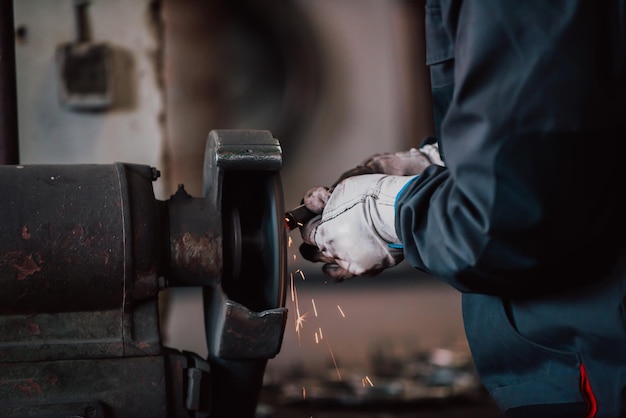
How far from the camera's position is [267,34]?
3848 mm

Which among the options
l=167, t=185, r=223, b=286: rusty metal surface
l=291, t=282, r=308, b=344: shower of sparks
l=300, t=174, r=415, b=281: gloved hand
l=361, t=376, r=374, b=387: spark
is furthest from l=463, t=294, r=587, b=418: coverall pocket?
l=291, t=282, r=308, b=344: shower of sparks

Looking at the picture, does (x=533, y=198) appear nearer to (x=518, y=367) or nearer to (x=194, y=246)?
(x=518, y=367)

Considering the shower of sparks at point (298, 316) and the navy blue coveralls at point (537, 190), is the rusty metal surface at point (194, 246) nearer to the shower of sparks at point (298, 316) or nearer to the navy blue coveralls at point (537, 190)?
the navy blue coveralls at point (537, 190)

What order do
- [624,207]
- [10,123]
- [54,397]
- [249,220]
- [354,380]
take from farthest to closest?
[354,380], [10,123], [249,220], [54,397], [624,207]

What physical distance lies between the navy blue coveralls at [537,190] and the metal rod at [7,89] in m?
0.87

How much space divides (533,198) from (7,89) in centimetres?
115

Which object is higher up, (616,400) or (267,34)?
(267,34)

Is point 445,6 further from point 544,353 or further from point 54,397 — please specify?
point 54,397

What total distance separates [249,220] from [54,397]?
465 mm

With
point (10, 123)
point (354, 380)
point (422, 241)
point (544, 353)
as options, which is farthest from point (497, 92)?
point (354, 380)

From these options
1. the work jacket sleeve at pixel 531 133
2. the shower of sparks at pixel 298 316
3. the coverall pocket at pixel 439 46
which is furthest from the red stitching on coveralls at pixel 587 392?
the shower of sparks at pixel 298 316

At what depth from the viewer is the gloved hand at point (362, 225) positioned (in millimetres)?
1444

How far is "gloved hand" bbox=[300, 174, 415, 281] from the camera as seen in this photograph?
4.74 feet

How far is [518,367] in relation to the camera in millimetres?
1329
